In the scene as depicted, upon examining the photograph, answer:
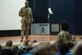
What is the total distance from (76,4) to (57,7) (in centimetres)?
94

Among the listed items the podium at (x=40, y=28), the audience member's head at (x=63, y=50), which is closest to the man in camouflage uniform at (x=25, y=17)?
the podium at (x=40, y=28)

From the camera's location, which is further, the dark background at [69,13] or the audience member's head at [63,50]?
the dark background at [69,13]

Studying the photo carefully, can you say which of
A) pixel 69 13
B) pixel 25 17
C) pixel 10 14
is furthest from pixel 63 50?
pixel 10 14

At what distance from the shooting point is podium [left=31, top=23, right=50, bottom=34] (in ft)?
42.6

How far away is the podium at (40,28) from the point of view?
1298 cm

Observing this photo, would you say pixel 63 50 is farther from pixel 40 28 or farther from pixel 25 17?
pixel 40 28

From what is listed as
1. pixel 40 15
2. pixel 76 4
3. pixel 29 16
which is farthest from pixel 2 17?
pixel 76 4

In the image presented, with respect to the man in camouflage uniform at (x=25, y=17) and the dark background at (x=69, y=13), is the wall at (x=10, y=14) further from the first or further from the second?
the man in camouflage uniform at (x=25, y=17)

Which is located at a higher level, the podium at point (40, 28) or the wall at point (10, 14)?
the wall at point (10, 14)

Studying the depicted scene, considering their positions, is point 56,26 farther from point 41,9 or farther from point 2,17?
point 2,17

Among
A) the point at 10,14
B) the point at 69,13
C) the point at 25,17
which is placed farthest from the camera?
the point at 10,14

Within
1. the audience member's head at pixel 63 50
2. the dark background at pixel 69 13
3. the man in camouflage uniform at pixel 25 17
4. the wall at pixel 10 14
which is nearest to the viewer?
the audience member's head at pixel 63 50

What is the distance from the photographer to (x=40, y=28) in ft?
42.8

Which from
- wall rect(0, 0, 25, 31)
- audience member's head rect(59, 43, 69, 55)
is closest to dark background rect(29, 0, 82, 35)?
wall rect(0, 0, 25, 31)
